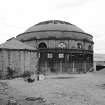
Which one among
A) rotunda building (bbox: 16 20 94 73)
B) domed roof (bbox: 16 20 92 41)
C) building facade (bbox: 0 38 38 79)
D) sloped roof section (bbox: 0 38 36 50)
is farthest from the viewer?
domed roof (bbox: 16 20 92 41)

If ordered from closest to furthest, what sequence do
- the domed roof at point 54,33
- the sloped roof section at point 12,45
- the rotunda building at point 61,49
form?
the sloped roof section at point 12,45
the rotunda building at point 61,49
the domed roof at point 54,33

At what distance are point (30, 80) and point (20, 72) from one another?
541 cm

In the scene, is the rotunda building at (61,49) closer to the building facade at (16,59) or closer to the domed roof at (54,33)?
the domed roof at (54,33)

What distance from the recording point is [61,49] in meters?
32.9

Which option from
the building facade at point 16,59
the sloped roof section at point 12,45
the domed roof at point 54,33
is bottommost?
the building facade at point 16,59

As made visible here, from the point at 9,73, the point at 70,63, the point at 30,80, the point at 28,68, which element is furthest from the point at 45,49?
the point at 30,80

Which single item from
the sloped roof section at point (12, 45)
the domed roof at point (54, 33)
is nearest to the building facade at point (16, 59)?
the sloped roof section at point (12, 45)

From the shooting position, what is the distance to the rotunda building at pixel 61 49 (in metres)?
32.5

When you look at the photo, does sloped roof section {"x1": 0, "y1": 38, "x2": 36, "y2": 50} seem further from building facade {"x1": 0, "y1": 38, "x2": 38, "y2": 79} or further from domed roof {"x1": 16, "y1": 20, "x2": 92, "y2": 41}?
domed roof {"x1": 16, "y1": 20, "x2": 92, "y2": 41}

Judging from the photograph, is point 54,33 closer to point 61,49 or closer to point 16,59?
point 61,49

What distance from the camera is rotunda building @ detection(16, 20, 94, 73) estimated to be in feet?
107

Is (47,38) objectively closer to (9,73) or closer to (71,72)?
(71,72)

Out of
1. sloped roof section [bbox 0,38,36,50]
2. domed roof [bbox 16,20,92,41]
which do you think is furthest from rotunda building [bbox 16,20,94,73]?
sloped roof section [bbox 0,38,36,50]

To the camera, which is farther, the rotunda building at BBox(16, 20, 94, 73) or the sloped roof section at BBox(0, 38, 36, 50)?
the rotunda building at BBox(16, 20, 94, 73)
